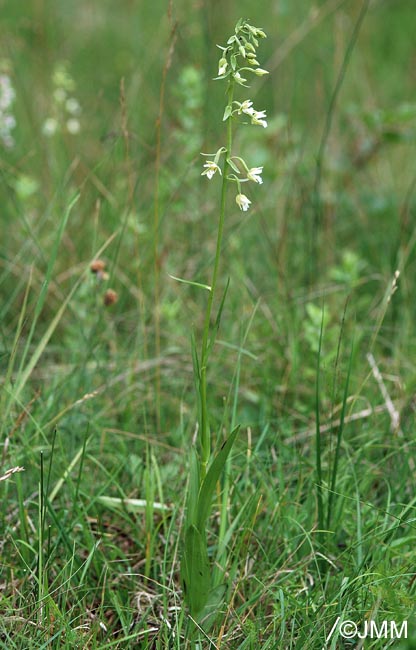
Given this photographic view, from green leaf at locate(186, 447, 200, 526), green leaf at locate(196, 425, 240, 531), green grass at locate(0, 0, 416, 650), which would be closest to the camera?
green leaf at locate(196, 425, 240, 531)

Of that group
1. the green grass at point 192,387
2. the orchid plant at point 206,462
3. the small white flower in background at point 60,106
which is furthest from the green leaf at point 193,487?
the small white flower in background at point 60,106

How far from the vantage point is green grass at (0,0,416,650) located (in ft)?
5.41

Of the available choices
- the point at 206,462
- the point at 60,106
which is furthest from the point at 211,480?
the point at 60,106

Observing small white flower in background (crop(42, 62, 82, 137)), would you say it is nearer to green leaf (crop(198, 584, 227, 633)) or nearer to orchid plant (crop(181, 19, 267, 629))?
orchid plant (crop(181, 19, 267, 629))

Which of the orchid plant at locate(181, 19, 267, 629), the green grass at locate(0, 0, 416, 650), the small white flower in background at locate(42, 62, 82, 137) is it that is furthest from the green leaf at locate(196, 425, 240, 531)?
the small white flower in background at locate(42, 62, 82, 137)

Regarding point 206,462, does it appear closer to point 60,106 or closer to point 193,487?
point 193,487

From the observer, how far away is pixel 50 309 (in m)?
2.98

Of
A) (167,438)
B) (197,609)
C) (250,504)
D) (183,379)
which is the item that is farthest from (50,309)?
(197,609)

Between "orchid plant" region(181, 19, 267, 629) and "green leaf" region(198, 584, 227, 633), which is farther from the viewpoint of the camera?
"green leaf" region(198, 584, 227, 633)

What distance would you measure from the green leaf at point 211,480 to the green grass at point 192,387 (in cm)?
18

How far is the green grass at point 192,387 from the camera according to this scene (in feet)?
5.41

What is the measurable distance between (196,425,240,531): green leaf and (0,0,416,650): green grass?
0.59 feet

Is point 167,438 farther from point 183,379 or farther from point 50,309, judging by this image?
point 50,309

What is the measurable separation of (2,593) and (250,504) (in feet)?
2.18
